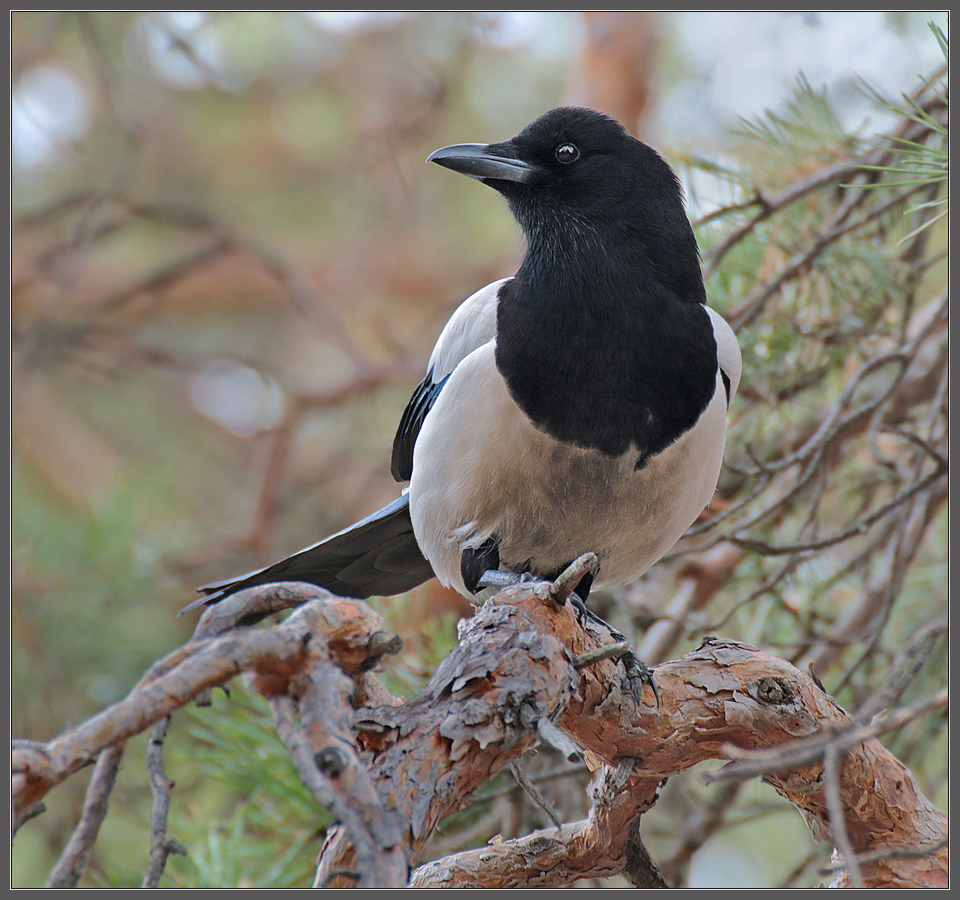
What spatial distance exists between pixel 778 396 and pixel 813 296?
22 cm

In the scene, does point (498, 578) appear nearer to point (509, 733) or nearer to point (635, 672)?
point (635, 672)

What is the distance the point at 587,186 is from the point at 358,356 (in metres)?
1.69

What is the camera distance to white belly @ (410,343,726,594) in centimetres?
140

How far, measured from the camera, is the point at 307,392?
3309 millimetres

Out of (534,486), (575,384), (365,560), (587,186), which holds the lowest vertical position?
(365,560)

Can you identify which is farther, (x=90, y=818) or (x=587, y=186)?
(x=587, y=186)

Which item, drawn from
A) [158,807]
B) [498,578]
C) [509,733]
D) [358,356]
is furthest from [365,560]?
[358,356]

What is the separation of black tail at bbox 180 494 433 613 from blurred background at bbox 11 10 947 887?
0.17m

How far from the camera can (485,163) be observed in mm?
1675

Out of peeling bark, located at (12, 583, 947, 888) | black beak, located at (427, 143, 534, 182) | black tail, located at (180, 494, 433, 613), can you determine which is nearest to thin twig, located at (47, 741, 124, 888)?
peeling bark, located at (12, 583, 947, 888)

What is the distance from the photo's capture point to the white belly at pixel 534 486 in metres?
1.40

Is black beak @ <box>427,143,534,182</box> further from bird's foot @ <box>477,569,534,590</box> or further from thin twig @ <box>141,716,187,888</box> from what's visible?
thin twig @ <box>141,716,187,888</box>

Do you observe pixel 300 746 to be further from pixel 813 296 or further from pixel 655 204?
pixel 813 296

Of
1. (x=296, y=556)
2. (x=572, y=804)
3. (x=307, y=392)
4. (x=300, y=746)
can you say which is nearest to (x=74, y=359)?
(x=307, y=392)
